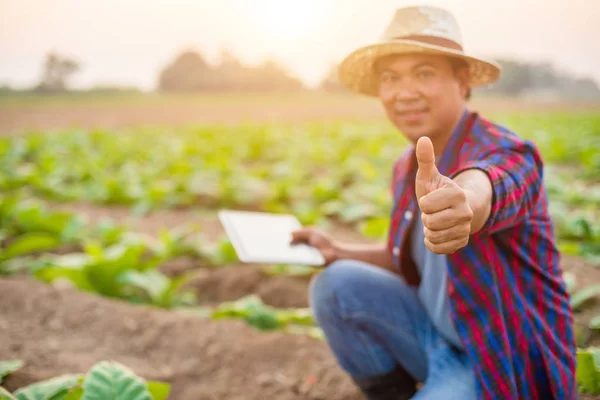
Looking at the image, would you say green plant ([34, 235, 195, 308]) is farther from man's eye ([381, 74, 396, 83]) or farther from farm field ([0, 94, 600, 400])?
man's eye ([381, 74, 396, 83])

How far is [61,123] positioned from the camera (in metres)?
16.7

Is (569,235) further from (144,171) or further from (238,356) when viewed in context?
(144,171)

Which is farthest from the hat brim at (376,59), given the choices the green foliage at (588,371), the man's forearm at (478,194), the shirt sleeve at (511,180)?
the green foliage at (588,371)

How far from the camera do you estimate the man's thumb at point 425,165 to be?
110 cm

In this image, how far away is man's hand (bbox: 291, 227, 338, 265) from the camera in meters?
2.29

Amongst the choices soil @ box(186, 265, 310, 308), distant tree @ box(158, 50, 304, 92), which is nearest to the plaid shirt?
soil @ box(186, 265, 310, 308)

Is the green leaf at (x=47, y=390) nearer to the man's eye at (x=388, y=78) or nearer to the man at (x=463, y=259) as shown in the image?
the man at (x=463, y=259)

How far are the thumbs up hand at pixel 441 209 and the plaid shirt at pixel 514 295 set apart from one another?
0.35 metres

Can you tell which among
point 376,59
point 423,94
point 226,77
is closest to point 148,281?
point 376,59

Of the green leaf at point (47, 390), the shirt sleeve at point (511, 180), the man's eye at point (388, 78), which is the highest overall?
the man's eye at point (388, 78)

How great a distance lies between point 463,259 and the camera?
1550 millimetres

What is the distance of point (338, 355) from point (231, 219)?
28.3 inches

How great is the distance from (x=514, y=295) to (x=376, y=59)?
0.89m

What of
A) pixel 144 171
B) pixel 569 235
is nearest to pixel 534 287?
pixel 569 235
